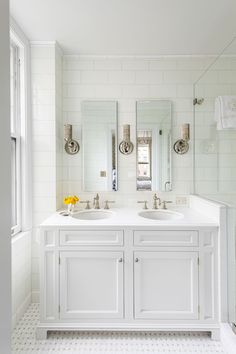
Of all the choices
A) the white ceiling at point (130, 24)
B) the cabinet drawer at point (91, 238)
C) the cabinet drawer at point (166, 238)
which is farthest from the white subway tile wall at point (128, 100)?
the cabinet drawer at point (166, 238)

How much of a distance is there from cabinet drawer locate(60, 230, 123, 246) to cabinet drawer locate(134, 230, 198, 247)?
0.15 m

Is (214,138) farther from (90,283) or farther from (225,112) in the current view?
(90,283)

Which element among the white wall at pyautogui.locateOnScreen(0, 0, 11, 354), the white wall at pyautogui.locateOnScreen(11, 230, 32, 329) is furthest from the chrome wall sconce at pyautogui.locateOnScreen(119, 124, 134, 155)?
the white wall at pyautogui.locateOnScreen(0, 0, 11, 354)

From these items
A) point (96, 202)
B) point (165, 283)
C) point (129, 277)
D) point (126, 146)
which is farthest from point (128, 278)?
point (126, 146)

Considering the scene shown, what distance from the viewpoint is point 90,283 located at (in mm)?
1830

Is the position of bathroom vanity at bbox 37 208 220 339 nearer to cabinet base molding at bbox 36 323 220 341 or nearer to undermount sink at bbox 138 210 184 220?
cabinet base molding at bbox 36 323 220 341

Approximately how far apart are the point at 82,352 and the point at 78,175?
1.56m

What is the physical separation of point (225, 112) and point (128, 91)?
1.02 meters

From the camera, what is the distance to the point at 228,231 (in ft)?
5.95

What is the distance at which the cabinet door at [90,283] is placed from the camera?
1.82m

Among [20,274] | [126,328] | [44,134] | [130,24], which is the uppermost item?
[130,24]

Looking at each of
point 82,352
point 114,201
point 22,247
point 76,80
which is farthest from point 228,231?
point 76,80

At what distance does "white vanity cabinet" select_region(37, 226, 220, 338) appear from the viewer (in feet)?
5.97

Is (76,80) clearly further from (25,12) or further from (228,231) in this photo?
(228,231)
